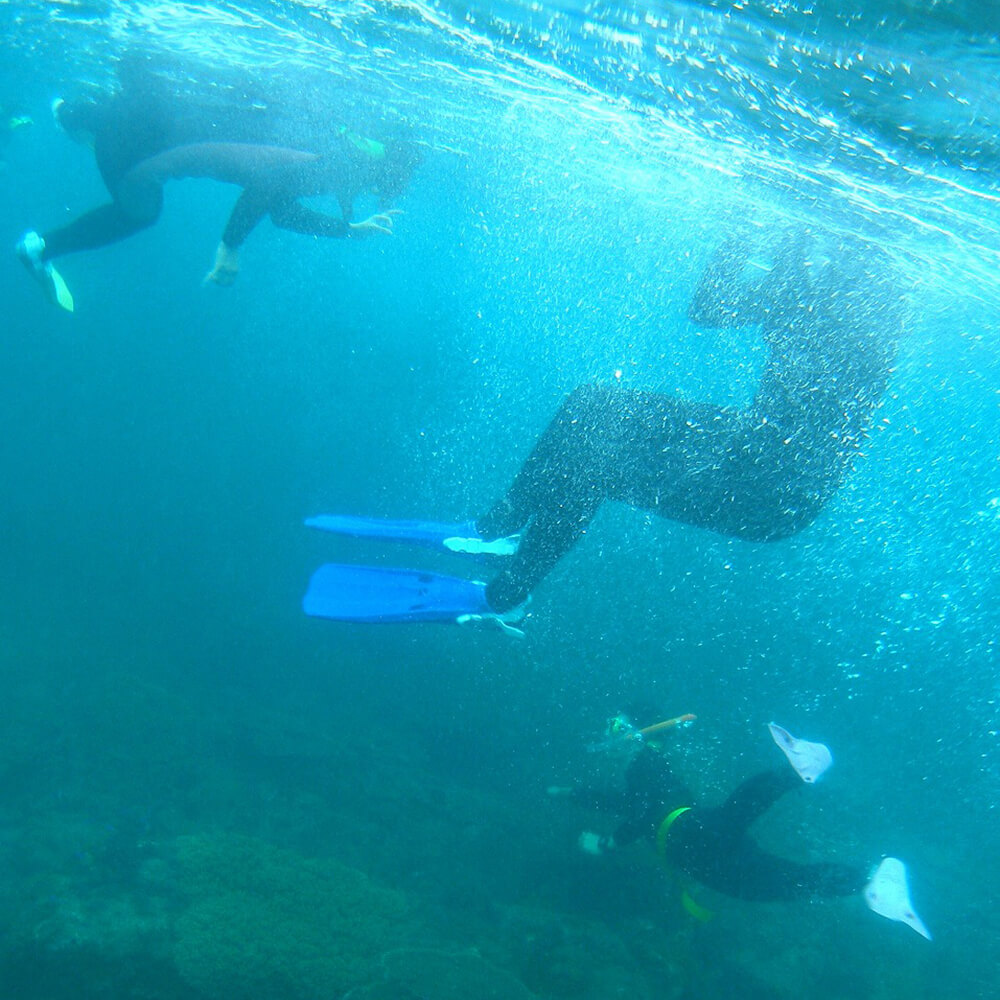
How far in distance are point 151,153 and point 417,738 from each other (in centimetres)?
835

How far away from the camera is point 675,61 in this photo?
6.27 meters

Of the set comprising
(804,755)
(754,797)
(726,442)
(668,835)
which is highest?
(726,442)

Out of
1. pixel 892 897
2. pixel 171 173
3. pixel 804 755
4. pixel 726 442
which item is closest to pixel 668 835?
pixel 804 755

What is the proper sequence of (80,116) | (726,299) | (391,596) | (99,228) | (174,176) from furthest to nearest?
(80,116) → (174,176) → (99,228) → (391,596) → (726,299)

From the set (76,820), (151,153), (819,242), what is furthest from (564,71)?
(76,820)

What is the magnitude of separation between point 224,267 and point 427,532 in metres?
3.40

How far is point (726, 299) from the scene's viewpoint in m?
5.11

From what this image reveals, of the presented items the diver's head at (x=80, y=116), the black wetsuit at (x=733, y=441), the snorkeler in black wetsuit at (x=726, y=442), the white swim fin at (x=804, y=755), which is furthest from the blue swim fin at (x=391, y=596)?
the diver's head at (x=80, y=116)

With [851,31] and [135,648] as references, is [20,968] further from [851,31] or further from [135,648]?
[851,31]

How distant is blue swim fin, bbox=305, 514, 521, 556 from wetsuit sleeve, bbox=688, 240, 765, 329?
8.06 feet

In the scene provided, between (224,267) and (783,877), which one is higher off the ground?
(224,267)

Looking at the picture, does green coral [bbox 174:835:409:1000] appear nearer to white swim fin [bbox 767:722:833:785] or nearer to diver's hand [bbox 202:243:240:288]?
white swim fin [bbox 767:722:833:785]

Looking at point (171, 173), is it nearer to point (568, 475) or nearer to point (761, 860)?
point (568, 475)

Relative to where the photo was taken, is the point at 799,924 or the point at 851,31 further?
the point at 799,924
